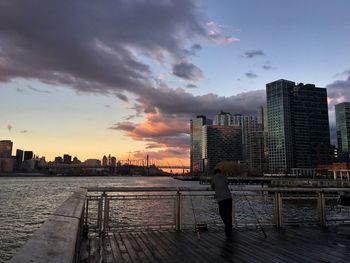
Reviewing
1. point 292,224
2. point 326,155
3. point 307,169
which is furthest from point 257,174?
point 292,224

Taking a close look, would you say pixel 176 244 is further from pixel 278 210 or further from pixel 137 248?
pixel 278 210

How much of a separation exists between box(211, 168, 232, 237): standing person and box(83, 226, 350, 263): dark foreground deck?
34 centimetres

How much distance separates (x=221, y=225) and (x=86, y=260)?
17.5 feet

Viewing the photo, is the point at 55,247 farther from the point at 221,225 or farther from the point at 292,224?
the point at 292,224

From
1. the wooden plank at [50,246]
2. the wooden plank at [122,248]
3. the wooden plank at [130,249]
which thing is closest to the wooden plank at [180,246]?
the wooden plank at [130,249]

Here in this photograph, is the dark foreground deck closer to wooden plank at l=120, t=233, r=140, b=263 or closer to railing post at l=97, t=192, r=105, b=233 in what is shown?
wooden plank at l=120, t=233, r=140, b=263

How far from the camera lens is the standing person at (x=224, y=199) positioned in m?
9.52

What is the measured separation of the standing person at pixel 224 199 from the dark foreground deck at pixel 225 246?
34cm

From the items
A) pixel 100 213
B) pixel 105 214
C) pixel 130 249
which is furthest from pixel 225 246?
pixel 100 213

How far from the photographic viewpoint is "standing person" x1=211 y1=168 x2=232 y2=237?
9523 mm

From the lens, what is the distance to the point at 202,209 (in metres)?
11.4

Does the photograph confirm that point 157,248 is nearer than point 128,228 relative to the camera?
Yes

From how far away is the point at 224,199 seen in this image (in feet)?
31.2

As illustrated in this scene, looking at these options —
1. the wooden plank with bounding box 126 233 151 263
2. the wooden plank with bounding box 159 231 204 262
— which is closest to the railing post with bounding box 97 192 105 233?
the wooden plank with bounding box 126 233 151 263
